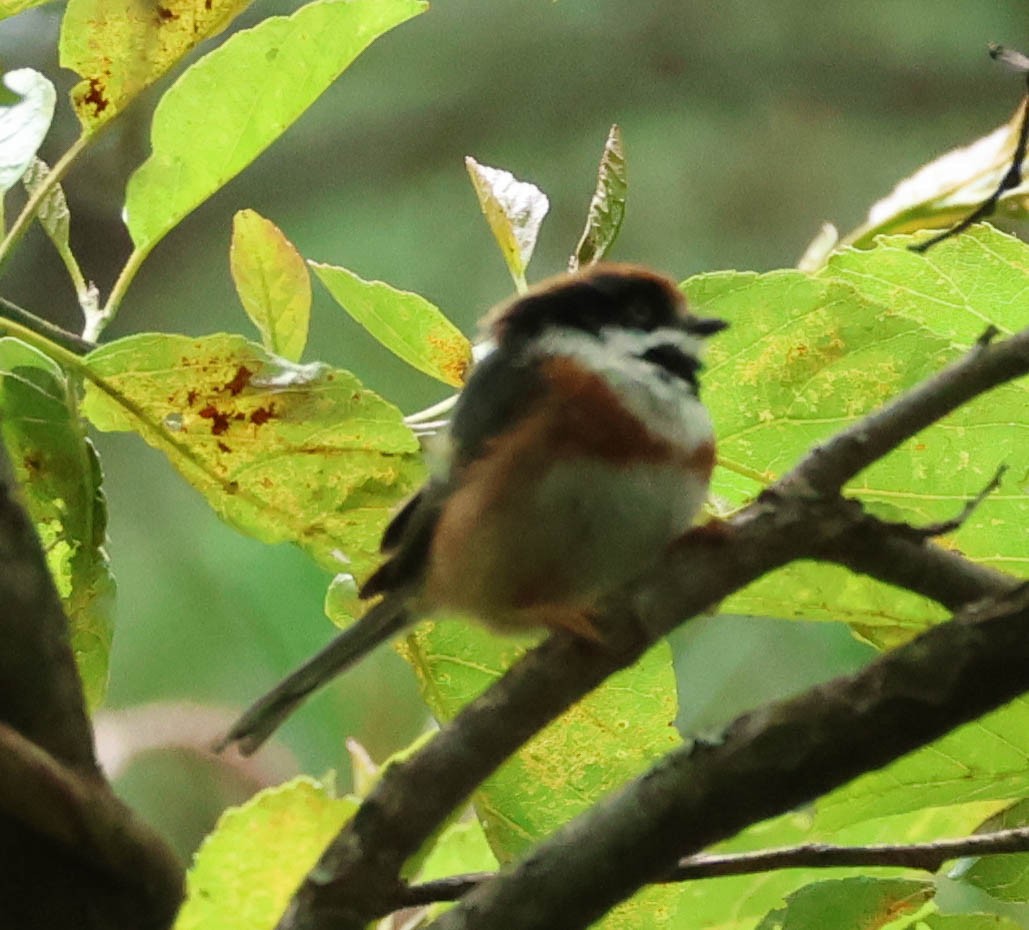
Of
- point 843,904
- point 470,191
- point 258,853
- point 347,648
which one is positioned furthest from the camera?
point 470,191

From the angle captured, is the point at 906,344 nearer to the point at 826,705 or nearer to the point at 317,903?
the point at 826,705

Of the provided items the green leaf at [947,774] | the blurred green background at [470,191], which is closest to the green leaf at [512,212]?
the green leaf at [947,774]

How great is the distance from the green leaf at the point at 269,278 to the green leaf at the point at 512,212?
123mm

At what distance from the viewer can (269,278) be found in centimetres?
80

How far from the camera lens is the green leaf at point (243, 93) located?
0.72m

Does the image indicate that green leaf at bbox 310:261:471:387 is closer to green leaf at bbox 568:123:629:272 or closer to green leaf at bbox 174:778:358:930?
green leaf at bbox 568:123:629:272

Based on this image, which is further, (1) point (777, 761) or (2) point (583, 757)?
(2) point (583, 757)

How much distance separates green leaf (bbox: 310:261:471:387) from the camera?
2.41 feet

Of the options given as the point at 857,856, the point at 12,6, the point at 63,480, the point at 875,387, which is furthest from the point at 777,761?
the point at 12,6

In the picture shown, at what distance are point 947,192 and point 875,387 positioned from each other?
266mm

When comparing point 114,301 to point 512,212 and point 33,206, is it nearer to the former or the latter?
point 33,206

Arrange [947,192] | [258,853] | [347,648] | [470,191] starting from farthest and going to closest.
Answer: [470,191], [947,192], [347,648], [258,853]

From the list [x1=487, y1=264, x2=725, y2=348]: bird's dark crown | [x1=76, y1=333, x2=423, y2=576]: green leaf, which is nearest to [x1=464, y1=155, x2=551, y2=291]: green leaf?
[x1=487, y1=264, x2=725, y2=348]: bird's dark crown

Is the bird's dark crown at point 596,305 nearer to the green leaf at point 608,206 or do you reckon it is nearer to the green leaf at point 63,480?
the green leaf at point 608,206
